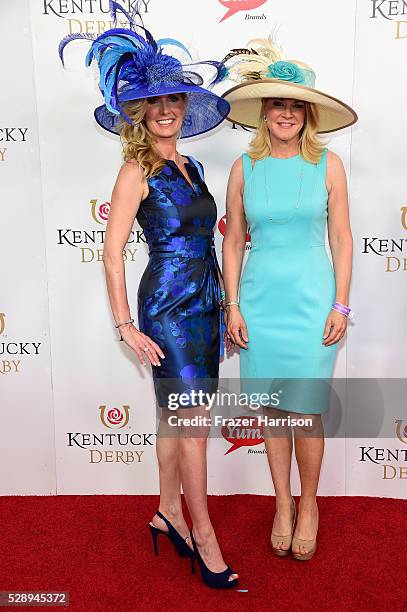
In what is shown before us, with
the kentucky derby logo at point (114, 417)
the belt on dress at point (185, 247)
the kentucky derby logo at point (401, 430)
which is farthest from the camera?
the kentucky derby logo at point (114, 417)

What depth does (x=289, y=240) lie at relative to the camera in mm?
2422

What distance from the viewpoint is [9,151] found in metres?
2.99

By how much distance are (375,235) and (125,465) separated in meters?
1.74

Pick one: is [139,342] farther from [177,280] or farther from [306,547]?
[306,547]

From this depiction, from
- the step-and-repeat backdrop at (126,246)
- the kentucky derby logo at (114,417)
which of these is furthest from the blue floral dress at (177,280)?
the kentucky derby logo at (114,417)

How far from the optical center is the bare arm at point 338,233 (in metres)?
2.42

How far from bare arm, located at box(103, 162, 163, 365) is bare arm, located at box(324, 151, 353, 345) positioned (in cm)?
71

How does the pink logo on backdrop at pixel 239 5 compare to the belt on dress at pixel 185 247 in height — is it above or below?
above

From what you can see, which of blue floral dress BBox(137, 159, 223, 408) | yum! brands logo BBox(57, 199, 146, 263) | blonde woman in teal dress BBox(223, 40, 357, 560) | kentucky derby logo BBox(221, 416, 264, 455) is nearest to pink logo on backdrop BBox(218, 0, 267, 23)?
blonde woman in teal dress BBox(223, 40, 357, 560)

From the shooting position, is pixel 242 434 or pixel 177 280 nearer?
pixel 177 280

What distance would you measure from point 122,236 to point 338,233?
0.85m

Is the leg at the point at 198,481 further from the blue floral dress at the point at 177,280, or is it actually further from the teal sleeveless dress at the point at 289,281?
the teal sleeveless dress at the point at 289,281

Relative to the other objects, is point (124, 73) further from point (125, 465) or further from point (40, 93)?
point (125, 465)

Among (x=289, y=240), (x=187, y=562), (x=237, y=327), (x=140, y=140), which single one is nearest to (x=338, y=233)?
(x=289, y=240)
